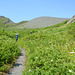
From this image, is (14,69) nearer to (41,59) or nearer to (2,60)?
(2,60)

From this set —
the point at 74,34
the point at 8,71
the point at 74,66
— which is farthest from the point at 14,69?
the point at 74,34

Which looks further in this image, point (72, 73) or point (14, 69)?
point (14, 69)

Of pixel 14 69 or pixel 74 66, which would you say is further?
pixel 14 69

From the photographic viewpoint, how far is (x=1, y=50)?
8.69m

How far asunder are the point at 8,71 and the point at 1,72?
24.3 inches

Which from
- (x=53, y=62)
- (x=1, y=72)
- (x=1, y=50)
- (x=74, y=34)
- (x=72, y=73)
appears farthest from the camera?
(x=74, y=34)

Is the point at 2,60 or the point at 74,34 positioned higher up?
the point at 74,34

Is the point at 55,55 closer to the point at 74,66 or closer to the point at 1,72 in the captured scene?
the point at 74,66

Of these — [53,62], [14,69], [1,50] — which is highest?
[1,50]

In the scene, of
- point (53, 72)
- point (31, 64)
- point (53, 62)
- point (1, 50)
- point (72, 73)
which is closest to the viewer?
point (72, 73)

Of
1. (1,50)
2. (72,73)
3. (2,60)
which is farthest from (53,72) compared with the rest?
(1,50)

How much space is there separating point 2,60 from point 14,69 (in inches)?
46.6

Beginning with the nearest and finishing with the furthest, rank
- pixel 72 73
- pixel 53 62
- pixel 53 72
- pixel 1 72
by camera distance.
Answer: pixel 72 73 → pixel 53 72 → pixel 1 72 → pixel 53 62

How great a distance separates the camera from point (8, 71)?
691 centimetres
